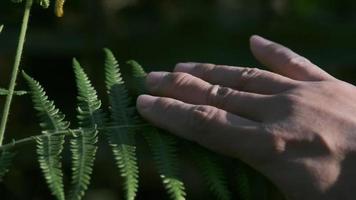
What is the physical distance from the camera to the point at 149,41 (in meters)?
4.62

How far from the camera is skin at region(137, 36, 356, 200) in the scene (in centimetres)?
146

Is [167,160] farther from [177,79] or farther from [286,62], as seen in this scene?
[286,62]

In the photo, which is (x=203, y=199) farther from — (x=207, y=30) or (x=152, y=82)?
(x=152, y=82)

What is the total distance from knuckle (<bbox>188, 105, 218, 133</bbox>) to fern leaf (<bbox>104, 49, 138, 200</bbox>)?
140 mm

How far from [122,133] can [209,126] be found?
20 cm

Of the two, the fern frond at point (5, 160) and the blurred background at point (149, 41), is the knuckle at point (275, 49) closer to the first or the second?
the fern frond at point (5, 160)

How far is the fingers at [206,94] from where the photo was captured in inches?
61.4

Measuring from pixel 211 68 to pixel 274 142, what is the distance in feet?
1.05

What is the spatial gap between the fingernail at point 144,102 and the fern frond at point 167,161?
0.17 feet

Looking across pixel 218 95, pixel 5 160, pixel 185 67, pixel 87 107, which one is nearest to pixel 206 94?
pixel 218 95

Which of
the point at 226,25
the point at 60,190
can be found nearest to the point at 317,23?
the point at 226,25

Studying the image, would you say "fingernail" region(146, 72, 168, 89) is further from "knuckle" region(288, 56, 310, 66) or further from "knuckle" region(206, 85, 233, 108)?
"knuckle" region(288, 56, 310, 66)

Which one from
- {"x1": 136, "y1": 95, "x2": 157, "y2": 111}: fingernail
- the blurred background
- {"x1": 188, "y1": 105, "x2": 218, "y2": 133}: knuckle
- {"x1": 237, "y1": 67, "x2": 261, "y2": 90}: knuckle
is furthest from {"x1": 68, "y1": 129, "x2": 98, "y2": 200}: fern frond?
the blurred background

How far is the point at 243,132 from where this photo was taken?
1.50 metres
